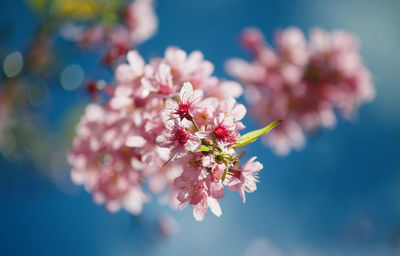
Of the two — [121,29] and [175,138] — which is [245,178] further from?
[121,29]

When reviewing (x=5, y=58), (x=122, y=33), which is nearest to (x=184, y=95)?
(x=122, y=33)

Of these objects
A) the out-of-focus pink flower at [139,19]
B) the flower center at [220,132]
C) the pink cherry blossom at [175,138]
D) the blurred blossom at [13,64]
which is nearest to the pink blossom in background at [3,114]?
the blurred blossom at [13,64]

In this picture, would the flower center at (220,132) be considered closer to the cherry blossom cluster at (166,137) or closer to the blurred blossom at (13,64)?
the cherry blossom cluster at (166,137)

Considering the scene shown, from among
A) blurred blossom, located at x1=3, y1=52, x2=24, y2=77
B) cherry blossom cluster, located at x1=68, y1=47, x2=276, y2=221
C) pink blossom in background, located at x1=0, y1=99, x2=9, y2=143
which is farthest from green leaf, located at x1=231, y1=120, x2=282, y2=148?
pink blossom in background, located at x1=0, y1=99, x2=9, y2=143

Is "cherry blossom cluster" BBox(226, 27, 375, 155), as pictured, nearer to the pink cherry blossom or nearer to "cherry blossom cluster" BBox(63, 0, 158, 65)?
"cherry blossom cluster" BBox(63, 0, 158, 65)

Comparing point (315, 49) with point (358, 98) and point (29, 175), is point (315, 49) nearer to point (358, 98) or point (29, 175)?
point (358, 98)

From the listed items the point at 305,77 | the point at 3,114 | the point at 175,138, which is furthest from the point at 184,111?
the point at 3,114
